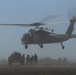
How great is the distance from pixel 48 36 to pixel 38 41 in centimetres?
219

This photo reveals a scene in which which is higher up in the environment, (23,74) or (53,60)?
(53,60)

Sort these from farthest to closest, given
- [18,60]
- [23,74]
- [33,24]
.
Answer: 1. [33,24]
2. [18,60]
3. [23,74]

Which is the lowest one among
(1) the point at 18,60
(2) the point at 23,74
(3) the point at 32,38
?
(2) the point at 23,74

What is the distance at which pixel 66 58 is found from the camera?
80.5 metres

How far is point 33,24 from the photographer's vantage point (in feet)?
248

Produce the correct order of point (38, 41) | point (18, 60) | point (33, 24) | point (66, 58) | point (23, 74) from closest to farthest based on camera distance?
1. point (23, 74)
2. point (18, 60)
3. point (38, 41)
4. point (33, 24)
5. point (66, 58)

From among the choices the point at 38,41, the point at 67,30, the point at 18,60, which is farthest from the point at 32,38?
the point at 67,30

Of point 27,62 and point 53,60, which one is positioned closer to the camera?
point 27,62

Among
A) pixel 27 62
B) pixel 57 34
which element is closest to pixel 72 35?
pixel 57 34

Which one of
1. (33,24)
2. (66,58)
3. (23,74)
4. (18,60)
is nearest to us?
(23,74)

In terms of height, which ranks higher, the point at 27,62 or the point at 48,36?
the point at 48,36

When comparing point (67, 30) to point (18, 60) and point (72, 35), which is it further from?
point (18, 60)

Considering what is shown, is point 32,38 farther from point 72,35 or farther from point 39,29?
point 72,35

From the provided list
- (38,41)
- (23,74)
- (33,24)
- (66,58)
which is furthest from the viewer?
(66,58)
